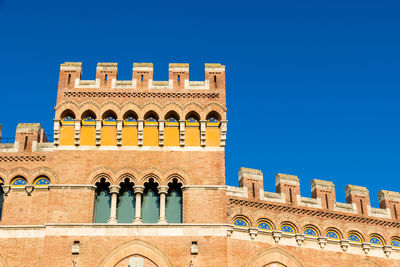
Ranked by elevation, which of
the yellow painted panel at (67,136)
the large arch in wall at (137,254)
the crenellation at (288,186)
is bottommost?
the large arch in wall at (137,254)

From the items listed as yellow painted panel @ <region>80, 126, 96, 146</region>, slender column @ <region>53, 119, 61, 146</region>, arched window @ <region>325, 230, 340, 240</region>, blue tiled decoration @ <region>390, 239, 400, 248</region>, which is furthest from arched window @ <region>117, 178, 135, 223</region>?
blue tiled decoration @ <region>390, 239, 400, 248</region>

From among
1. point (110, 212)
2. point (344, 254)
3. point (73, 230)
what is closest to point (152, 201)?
point (110, 212)

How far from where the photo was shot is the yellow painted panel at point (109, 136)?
28953mm

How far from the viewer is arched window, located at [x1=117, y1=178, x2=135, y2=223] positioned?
27.6 metres

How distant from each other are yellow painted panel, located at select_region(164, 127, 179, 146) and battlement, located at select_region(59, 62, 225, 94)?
209 cm

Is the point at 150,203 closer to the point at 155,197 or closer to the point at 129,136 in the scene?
the point at 155,197

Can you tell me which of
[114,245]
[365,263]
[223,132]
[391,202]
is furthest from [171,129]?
[391,202]

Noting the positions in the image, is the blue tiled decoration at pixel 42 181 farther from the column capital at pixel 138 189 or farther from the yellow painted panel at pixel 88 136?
the column capital at pixel 138 189

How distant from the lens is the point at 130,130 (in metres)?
29.4

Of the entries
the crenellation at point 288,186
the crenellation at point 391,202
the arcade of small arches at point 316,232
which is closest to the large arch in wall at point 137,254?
the arcade of small arches at point 316,232

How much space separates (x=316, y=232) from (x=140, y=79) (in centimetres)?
1138

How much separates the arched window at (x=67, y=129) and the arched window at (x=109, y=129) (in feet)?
4.67

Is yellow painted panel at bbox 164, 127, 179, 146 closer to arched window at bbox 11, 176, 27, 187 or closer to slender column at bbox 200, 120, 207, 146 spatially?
A: slender column at bbox 200, 120, 207, 146

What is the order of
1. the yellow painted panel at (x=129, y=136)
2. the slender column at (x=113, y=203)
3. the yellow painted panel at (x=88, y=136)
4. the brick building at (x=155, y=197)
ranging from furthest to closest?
the yellow painted panel at (x=129, y=136), the yellow painted panel at (x=88, y=136), the slender column at (x=113, y=203), the brick building at (x=155, y=197)
